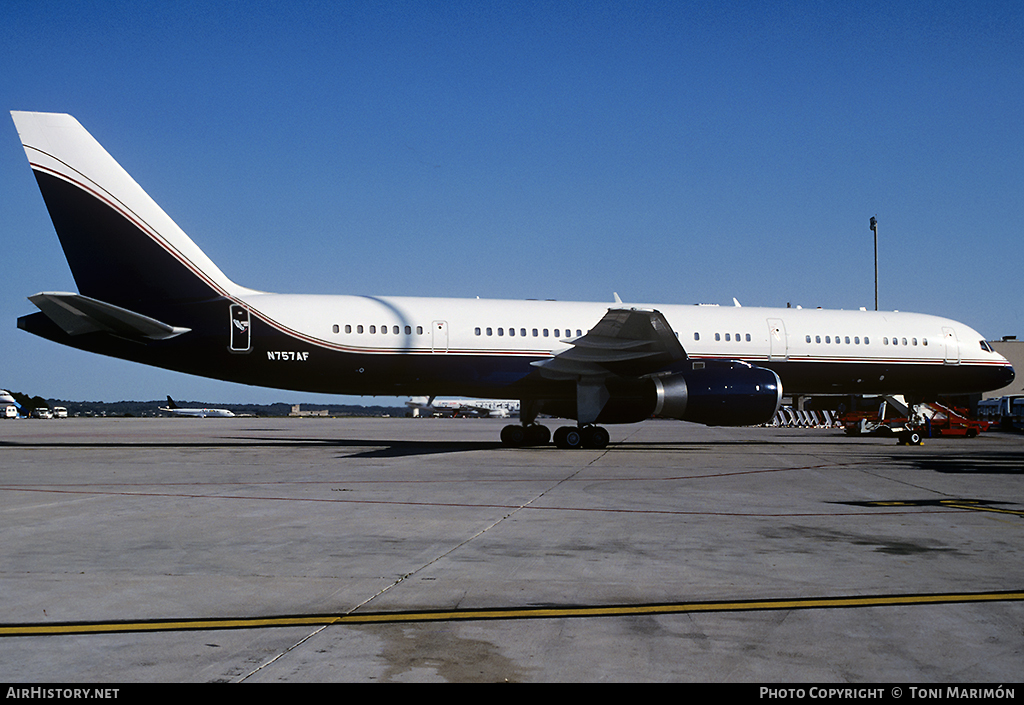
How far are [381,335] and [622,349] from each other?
6.55 m

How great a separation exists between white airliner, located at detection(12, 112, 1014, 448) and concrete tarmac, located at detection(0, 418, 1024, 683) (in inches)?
310

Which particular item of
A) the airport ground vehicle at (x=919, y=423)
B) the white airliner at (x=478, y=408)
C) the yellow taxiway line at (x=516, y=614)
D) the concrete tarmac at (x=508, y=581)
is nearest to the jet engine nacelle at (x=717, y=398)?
the concrete tarmac at (x=508, y=581)

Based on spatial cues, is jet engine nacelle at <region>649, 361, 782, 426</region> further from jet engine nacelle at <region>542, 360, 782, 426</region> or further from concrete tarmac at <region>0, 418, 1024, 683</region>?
concrete tarmac at <region>0, 418, 1024, 683</region>

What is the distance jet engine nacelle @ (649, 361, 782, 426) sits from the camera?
20.7 meters

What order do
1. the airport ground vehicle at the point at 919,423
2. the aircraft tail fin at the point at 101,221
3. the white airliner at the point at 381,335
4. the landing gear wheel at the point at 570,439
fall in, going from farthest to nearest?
the airport ground vehicle at the point at 919,423 < the landing gear wheel at the point at 570,439 < the white airliner at the point at 381,335 < the aircraft tail fin at the point at 101,221

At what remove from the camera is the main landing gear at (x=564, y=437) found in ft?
72.9

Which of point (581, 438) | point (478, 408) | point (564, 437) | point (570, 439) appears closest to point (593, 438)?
point (581, 438)

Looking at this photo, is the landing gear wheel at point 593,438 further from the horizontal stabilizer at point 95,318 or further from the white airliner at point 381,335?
the horizontal stabilizer at point 95,318

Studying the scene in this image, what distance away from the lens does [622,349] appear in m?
20.8

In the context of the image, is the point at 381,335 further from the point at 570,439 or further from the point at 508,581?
the point at 508,581

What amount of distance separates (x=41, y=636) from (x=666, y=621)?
3.55 m

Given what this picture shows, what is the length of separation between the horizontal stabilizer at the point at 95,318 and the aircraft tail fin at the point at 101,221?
1.98 feet

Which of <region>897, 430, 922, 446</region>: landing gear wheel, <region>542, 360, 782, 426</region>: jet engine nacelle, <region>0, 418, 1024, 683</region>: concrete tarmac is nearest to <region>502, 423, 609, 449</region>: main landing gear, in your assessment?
<region>542, 360, 782, 426</region>: jet engine nacelle
